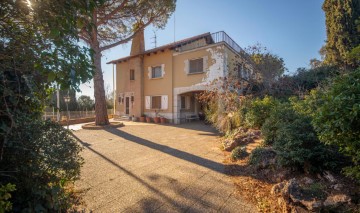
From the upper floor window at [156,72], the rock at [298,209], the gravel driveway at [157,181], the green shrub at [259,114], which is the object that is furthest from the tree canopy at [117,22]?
the rock at [298,209]

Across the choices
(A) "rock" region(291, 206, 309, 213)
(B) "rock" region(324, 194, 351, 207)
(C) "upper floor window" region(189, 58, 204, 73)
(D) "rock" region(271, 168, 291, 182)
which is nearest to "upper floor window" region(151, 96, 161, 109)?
(C) "upper floor window" region(189, 58, 204, 73)

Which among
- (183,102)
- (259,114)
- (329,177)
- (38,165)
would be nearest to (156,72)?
(183,102)

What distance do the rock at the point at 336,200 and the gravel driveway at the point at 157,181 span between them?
3.55ft

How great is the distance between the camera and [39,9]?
73.5 inches

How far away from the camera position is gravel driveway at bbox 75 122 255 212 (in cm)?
317

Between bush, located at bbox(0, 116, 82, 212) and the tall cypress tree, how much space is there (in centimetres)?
1664

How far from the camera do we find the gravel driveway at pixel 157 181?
3166 mm

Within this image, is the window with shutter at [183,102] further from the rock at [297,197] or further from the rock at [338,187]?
the rock at [338,187]

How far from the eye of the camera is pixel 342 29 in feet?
43.8

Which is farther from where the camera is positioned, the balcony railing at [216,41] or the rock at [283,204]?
the balcony railing at [216,41]

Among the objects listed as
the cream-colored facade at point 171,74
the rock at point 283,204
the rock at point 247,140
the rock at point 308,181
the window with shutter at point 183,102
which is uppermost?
the cream-colored facade at point 171,74

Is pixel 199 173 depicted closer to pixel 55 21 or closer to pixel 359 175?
pixel 359 175

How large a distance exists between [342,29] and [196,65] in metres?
10.7

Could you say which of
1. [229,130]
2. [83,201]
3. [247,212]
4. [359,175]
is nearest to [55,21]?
[83,201]
